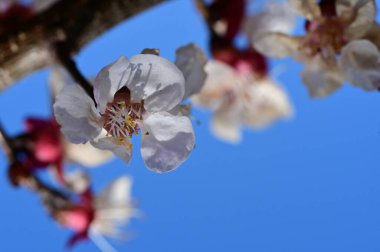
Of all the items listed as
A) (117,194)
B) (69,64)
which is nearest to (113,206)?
(117,194)

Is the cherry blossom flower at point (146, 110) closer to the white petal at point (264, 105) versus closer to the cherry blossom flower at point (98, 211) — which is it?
the cherry blossom flower at point (98, 211)

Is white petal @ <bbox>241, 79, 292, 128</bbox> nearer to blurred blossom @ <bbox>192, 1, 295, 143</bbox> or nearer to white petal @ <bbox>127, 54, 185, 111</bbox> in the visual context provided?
blurred blossom @ <bbox>192, 1, 295, 143</bbox>

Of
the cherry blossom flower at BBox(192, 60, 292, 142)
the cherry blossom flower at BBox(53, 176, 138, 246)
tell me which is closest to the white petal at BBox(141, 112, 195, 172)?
the cherry blossom flower at BBox(53, 176, 138, 246)

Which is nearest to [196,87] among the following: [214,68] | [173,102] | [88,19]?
[173,102]

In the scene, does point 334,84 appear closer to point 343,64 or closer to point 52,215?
point 343,64

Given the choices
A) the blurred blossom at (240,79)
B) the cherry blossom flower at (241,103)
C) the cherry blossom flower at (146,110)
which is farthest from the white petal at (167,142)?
the cherry blossom flower at (241,103)

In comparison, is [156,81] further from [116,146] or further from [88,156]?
[88,156]
